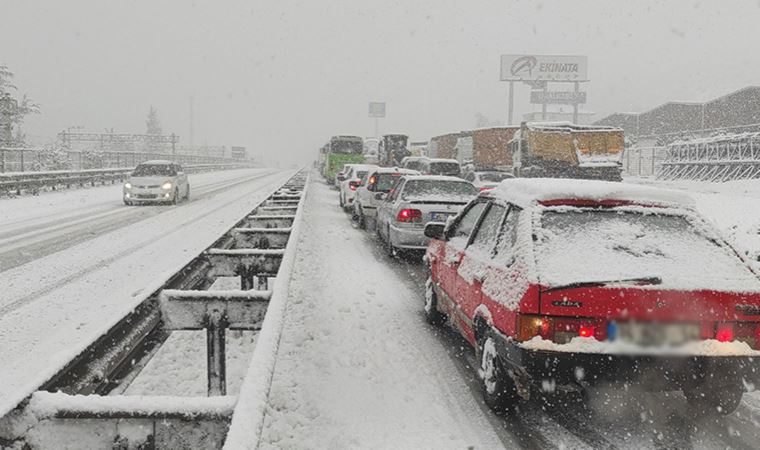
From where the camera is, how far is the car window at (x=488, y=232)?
5145 millimetres

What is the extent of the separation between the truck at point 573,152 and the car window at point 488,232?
21.0m

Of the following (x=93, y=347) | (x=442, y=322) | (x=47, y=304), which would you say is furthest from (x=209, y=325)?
Result: (x=47, y=304)

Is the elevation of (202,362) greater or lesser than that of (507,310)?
lesser

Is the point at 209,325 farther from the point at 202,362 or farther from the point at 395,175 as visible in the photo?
the point at 395,175

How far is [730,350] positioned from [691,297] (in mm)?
416

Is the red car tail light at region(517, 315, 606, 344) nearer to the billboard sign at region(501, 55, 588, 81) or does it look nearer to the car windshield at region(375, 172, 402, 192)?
the car windshield at region(375, 172, 402, 192)

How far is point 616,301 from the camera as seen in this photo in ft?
12.5

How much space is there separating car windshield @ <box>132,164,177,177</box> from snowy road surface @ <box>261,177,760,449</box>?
18.6m

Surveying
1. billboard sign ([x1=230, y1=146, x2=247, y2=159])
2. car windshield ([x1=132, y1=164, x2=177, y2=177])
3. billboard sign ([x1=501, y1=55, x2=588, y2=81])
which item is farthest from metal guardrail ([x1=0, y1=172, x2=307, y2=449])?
billboard sign ([x1=230, y1=146, x2=247, y2=159])

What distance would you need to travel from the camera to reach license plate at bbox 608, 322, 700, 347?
374 cm

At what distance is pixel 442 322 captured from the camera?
7.04m

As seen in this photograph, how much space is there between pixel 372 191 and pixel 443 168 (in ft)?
43.3

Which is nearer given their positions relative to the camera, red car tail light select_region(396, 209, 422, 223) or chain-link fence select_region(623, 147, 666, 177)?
red car tail light select_region(396, 209, 422, 223)

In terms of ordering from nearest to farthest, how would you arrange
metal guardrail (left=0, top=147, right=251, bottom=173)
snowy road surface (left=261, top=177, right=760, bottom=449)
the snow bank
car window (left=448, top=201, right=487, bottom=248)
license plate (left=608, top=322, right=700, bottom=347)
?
the snow bank < license plate (left=608, top=322, right=700, bottom=347) < snowy road surface (left=261, top=177, right=760, bottom=449) < car window (left=448, top=201, right=487, bottom=248) < metal guardrail (left=0, top=147, right=251, bottom=173)
